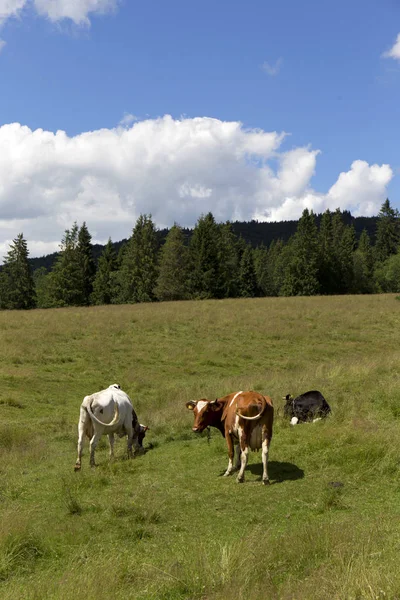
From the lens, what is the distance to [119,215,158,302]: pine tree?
70.3 meters

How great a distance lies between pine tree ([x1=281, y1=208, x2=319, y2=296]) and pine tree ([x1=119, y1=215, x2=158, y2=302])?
20682 millimetres

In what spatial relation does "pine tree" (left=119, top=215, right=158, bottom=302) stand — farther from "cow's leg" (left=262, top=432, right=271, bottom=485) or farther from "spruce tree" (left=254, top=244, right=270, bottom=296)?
"cow's leg" (left=262, top=432, right=271, bottom=485)

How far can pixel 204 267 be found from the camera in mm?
66375

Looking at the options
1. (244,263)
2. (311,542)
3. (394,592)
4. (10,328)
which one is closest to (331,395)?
(311,542)

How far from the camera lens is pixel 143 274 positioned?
232ft

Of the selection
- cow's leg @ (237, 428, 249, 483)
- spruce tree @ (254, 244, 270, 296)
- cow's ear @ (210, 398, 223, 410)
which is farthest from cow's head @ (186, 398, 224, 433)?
spruce tree @ (254, 244, 270, 296)

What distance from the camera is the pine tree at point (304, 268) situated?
75000 millimetres

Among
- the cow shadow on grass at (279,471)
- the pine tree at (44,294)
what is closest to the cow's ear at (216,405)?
the cow shadow on grass at (279,471)

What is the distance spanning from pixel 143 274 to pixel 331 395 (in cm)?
5731

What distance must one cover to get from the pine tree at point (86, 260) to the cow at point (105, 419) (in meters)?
62.7

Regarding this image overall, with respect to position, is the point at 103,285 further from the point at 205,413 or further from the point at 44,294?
the point at 205,413

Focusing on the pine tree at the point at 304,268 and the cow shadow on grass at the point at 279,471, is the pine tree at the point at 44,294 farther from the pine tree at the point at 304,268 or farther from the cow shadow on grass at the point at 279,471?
the cow shadow on grass at the point at 279,471

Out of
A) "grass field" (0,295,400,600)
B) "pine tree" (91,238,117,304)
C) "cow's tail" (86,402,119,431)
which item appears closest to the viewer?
"grass field" (0,295,400,600)

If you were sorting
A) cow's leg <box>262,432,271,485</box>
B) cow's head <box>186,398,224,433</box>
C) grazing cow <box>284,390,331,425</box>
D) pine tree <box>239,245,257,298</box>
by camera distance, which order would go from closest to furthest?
cow's leg <box>262,432,271,485</box> < cow's head <box>186,398,224,433</box> < grazing cow <box>284,390,331,425</box> < pine tree <box>239,245,257,298</box>
